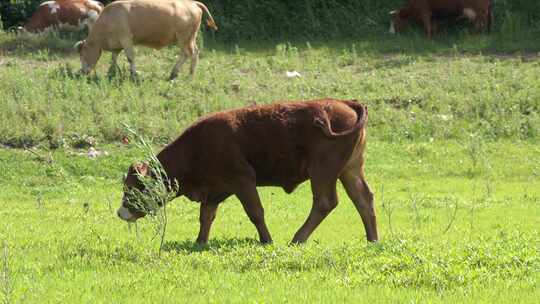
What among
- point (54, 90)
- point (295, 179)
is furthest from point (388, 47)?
point (295, 179)

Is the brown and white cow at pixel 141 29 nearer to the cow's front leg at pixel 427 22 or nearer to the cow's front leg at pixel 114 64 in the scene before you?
the cow's front leg at pixel 114 64

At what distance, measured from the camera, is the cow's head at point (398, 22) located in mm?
25031

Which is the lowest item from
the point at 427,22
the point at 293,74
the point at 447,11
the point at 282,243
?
the point at 427,22

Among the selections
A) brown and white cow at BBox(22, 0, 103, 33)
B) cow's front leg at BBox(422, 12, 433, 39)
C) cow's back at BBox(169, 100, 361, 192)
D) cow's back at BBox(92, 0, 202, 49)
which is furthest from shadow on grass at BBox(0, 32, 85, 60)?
cow's back at BBox(169, 100, 361, 192)

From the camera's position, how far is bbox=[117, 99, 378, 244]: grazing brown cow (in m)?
10.6

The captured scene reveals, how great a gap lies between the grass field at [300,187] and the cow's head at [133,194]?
266 millimetres

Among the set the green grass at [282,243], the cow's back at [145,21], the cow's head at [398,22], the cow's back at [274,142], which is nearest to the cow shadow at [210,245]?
the green grass at [282,243]

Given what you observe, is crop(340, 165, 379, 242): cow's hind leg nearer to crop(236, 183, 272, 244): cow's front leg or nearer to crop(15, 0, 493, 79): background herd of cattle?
crop(236, 183, 272, 244): cow's front leg

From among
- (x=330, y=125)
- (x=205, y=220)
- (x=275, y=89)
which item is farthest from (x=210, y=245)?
(x=275, y=89)

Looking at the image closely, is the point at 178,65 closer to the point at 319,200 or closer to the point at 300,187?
the point at 300,187

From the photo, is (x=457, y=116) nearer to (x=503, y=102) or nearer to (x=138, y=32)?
(x=503, y=102)

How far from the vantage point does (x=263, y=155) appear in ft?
35.2

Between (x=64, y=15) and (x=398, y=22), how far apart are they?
7.21m

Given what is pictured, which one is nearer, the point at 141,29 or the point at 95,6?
the point at 141,29
